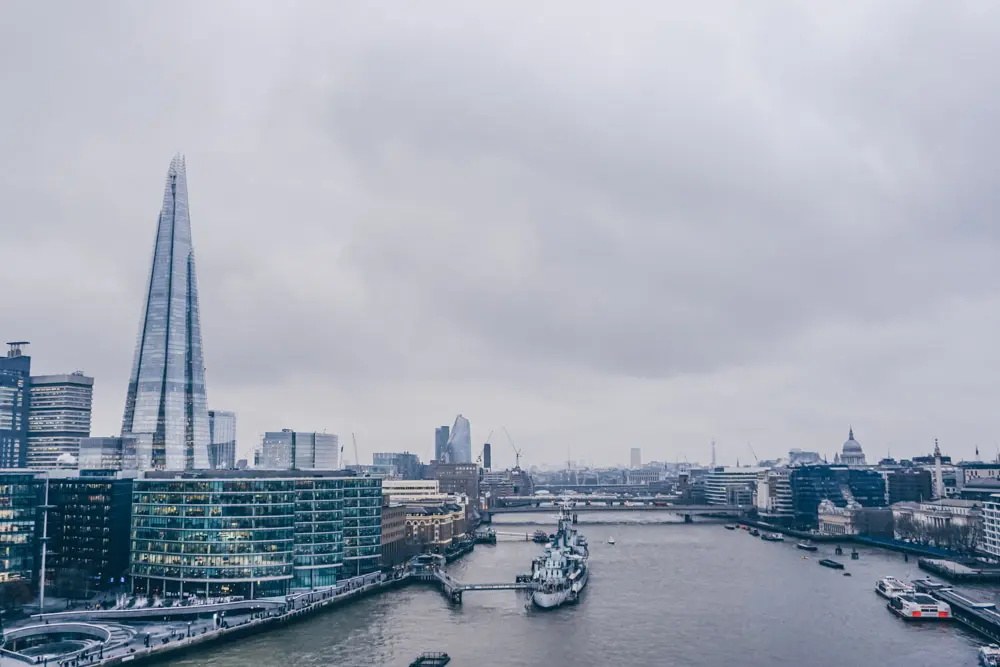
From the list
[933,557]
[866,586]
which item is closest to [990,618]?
[866,586]

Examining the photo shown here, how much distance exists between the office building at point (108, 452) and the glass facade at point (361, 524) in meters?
75.7

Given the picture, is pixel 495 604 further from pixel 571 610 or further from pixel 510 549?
pixel 510 549

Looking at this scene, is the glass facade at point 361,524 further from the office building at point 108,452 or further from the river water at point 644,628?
the office building at point 108,452

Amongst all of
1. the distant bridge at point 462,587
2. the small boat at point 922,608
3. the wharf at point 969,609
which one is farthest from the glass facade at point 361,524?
the wharf at point 969,609

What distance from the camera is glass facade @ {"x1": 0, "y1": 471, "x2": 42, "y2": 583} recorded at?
75.2 metres

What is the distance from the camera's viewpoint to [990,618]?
6881 centimetres

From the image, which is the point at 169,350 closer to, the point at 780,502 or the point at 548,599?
the point at 548,599

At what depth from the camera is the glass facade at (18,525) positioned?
75188 millimetres

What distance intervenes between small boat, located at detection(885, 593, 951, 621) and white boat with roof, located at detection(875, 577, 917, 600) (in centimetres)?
236

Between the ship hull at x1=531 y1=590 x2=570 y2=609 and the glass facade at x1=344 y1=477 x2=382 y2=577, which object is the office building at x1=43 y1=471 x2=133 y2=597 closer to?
the glass facade at x1=344 y1=477 x2=382 y2=577

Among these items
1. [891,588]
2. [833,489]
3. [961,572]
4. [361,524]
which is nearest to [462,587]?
[361,524]

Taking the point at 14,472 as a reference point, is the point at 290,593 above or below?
below

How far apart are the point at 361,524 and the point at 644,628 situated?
38979 millimetres

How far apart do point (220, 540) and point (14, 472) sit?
21723 millimetres
